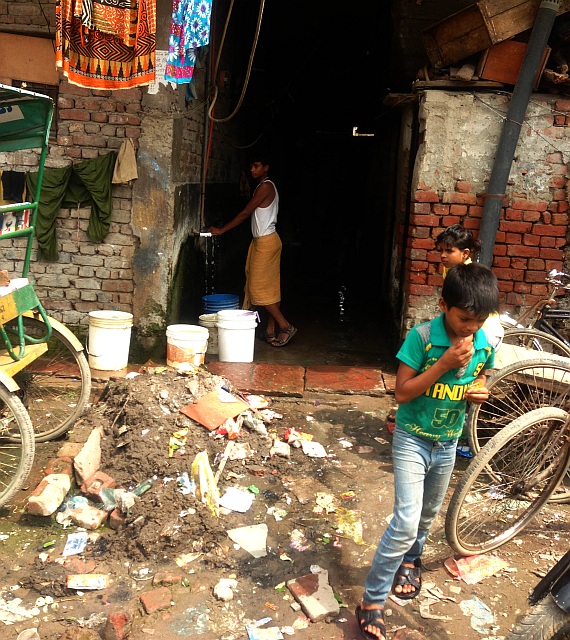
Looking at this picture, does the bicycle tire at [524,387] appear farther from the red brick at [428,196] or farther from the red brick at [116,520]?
the red brick at [116,520]

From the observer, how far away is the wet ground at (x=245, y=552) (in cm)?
303

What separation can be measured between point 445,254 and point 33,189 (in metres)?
3.79

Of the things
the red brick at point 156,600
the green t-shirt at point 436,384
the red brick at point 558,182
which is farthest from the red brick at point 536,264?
the red brick at point 156,600

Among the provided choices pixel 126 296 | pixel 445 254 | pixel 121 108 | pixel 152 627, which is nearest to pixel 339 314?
pixel 126 296

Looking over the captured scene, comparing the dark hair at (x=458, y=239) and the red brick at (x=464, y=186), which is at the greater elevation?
the red brick at (x=464, y=186)

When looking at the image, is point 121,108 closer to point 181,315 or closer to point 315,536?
point 181,315

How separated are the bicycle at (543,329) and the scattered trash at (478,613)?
7.37ft

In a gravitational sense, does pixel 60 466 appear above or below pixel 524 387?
below

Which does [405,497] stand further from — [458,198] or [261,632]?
[458,198]

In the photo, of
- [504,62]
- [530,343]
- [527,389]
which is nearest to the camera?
[527,389]

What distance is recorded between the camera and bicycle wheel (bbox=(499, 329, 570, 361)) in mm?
4641

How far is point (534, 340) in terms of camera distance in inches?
198

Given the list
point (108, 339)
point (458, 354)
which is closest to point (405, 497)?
point (458, 354)

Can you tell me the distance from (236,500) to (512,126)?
390 cm
